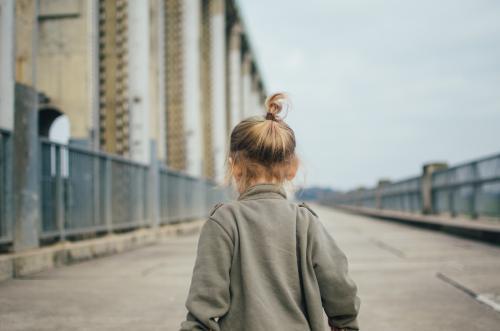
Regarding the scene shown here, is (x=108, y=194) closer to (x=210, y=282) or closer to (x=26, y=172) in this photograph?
(x=26, y=172)

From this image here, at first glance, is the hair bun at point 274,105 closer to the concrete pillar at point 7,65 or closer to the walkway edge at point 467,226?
the concrete pillar at point 7,65

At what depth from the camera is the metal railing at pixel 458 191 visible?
9.82m

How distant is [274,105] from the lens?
1.97 m

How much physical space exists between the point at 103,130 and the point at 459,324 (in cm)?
1032

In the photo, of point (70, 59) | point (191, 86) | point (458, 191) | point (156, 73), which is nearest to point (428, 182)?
point (458, 191)

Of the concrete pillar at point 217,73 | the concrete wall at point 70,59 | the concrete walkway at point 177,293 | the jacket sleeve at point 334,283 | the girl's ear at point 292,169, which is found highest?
the concrete pillar at point 217,73

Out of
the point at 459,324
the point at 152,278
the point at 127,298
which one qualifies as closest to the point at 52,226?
the point at 152,278

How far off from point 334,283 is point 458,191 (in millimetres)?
10918

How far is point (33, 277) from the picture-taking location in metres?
5.61

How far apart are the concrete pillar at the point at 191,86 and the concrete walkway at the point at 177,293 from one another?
37.4 ft

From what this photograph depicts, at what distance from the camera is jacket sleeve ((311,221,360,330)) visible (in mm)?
1862

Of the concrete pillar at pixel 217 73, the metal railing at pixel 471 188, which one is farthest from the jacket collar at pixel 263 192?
the concrete pillar at pixel 217 73

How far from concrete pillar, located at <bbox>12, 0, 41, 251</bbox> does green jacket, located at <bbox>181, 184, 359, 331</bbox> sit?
442cm

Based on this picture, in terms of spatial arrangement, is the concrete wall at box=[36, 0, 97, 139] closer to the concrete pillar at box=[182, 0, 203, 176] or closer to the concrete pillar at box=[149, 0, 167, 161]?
the concrete pillar at box=[149, 0, 167, 161]
